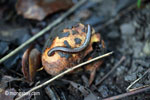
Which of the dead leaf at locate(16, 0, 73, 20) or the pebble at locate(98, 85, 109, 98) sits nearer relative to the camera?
the pebble at locate(98, 85, 109, 98)

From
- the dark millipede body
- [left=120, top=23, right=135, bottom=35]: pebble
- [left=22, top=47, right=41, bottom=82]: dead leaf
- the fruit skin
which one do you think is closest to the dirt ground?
[left=120, top=23, right=135, bottom=35]: pebble

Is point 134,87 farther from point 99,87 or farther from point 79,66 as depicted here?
point 79,66

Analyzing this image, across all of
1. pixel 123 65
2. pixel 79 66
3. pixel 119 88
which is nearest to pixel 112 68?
pixel 123 65

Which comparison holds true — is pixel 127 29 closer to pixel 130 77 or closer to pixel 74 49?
pixel 130 77

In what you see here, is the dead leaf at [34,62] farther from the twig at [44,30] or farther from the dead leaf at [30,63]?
the twig at [44,30]

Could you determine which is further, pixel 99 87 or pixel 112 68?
pixel 112 68

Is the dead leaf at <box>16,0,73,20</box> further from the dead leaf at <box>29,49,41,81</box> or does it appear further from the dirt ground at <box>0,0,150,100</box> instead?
the dead leaf at <box>29,49,41,81</box>
